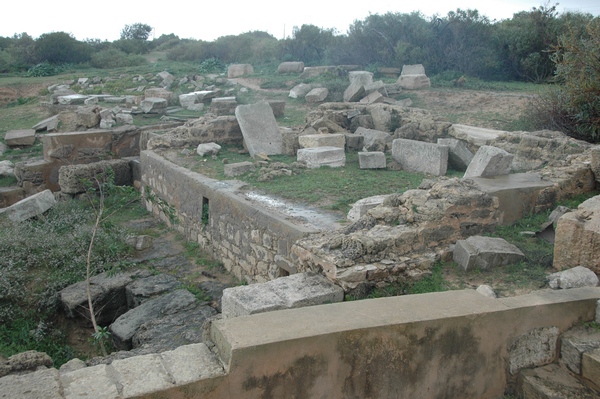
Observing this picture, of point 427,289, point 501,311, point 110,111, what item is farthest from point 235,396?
point 110,111

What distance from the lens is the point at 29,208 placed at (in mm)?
9773

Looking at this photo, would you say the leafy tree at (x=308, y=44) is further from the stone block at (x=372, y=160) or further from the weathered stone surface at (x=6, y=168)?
the stone block at (x=372, y=160)

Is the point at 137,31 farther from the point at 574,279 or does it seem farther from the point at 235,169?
the point at 574,279

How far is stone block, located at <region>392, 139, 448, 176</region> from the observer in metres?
9.29

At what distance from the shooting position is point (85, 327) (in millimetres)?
6590

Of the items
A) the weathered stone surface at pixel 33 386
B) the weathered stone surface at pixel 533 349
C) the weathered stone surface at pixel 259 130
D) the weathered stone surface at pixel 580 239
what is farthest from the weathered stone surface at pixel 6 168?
the weathered stone surface at pixel 533 349

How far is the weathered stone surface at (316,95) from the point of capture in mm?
18250

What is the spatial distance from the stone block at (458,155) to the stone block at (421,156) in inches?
13.3

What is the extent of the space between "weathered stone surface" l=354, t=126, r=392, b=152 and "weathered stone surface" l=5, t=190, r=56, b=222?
644 centimetres

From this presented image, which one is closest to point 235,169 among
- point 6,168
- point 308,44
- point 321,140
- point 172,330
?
point 321,140

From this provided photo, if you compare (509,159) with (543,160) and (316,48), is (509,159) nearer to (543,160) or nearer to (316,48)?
(543,160)

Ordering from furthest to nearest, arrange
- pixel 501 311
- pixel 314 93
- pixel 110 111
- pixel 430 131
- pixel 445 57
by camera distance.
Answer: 1. pixel 445 57
2. pixel 314 93
3. pixel 110 111
4. pixel 430 131
5. pixel 501 311

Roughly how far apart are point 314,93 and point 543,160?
11118 millimetres

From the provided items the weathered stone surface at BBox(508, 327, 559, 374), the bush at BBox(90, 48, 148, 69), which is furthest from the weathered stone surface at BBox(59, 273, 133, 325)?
the bush at BBox(90, 48, 148, 69)
